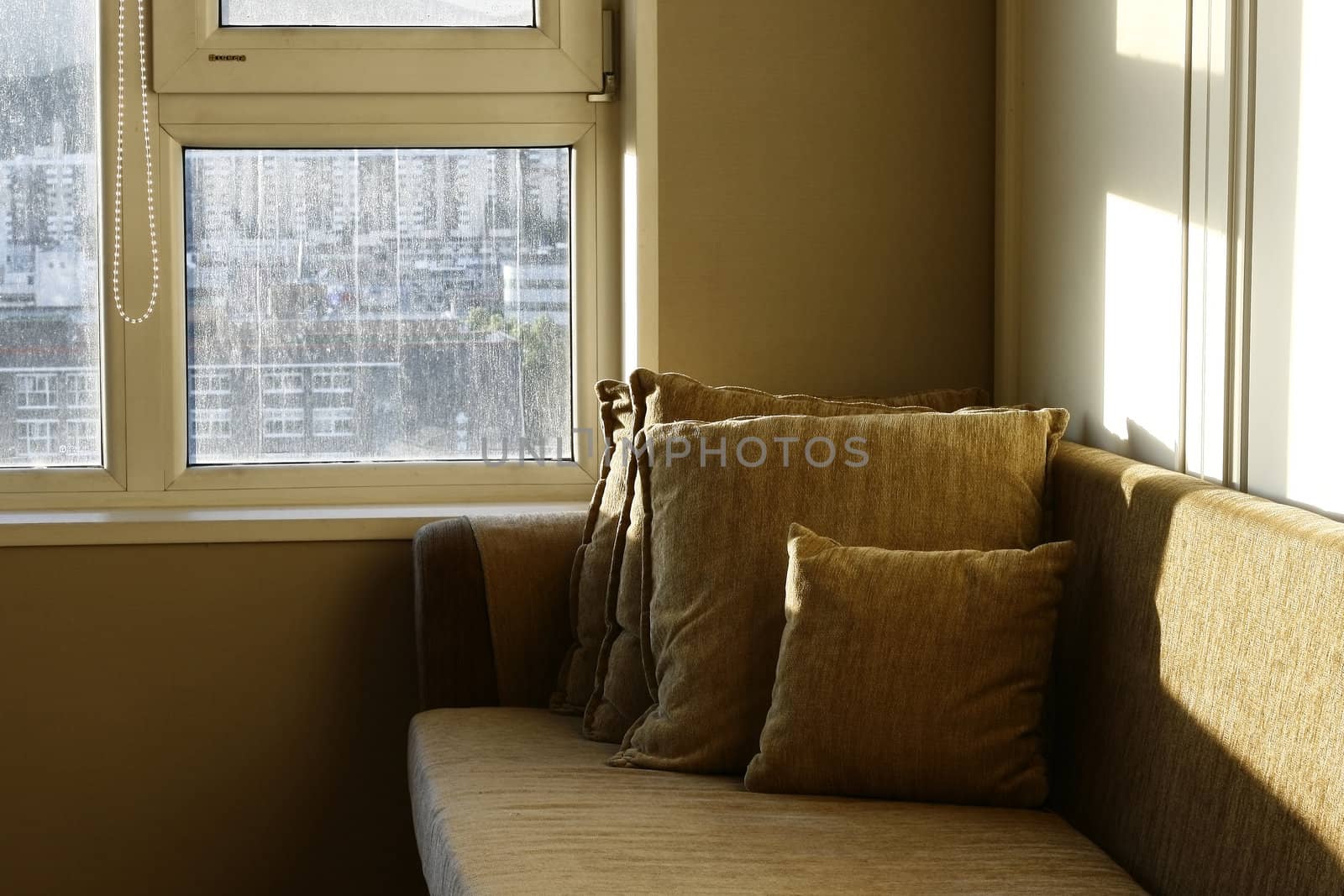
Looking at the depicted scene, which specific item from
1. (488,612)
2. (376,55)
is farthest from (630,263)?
(488,612)

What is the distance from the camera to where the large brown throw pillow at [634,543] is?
1.90 meters

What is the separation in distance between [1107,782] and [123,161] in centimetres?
199

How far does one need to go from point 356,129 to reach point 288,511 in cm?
73

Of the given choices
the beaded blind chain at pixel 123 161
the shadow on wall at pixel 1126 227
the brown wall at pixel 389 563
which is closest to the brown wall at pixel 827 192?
the brown wall at pixel 389 563

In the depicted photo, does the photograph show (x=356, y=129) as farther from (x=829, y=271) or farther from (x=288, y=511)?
(x=829, y=271)

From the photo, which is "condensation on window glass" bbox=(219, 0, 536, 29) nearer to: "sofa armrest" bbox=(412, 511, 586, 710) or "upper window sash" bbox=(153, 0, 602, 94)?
"upper window sash" bbox=(153, 0, 602, 94)

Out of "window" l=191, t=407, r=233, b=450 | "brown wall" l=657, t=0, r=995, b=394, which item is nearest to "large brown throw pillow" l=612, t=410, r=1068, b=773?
"brown wall" l=657, t=0, r=995, b=394

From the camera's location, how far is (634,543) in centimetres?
192

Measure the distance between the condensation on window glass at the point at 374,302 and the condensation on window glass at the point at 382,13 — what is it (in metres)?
0.24

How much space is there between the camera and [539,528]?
7.02 feet

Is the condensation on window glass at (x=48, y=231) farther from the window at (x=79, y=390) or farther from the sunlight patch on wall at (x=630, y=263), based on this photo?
the sunlight patch on wall at (x=630, y=263)

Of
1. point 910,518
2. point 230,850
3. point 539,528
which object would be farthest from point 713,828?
point 230,850

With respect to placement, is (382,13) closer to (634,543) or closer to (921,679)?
(634,543)

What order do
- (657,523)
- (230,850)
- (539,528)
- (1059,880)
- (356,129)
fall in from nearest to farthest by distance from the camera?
(1059,880)
(657,523)
(539,528)
(230,850)
(356,129)
